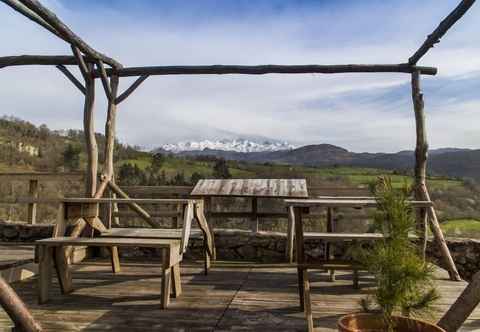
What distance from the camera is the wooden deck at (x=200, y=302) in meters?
2.99

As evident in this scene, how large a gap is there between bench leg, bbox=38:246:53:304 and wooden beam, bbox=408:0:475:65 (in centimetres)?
466

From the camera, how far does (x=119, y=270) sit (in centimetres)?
491

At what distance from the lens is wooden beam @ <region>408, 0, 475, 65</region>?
4.21 meters

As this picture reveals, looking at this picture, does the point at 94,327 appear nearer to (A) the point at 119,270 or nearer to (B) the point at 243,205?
(A) the point at 119,270

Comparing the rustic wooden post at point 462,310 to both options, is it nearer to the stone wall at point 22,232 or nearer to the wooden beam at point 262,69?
the wooden beam at point 262,69

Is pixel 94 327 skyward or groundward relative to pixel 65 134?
groundward

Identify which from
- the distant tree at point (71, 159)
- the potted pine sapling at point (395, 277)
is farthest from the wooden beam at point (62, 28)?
the distant tree at point (71, 159)

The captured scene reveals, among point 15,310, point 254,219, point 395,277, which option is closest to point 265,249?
point 254,219

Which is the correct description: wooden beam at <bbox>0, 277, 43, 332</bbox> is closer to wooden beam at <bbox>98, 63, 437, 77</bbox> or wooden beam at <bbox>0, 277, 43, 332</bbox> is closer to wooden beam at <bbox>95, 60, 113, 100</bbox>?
wooden beam at <bbox>95, 60, 113, 100</bbox>

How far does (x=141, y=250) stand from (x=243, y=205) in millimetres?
2564

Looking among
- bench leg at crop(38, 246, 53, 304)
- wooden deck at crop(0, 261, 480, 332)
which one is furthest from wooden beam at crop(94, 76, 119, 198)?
bench leg at crop(38, 246, 53, 304)

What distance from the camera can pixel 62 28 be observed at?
452 cm

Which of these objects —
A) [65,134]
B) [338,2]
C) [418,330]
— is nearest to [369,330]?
[418,330]

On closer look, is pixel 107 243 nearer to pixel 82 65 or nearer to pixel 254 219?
pixel 82 65
